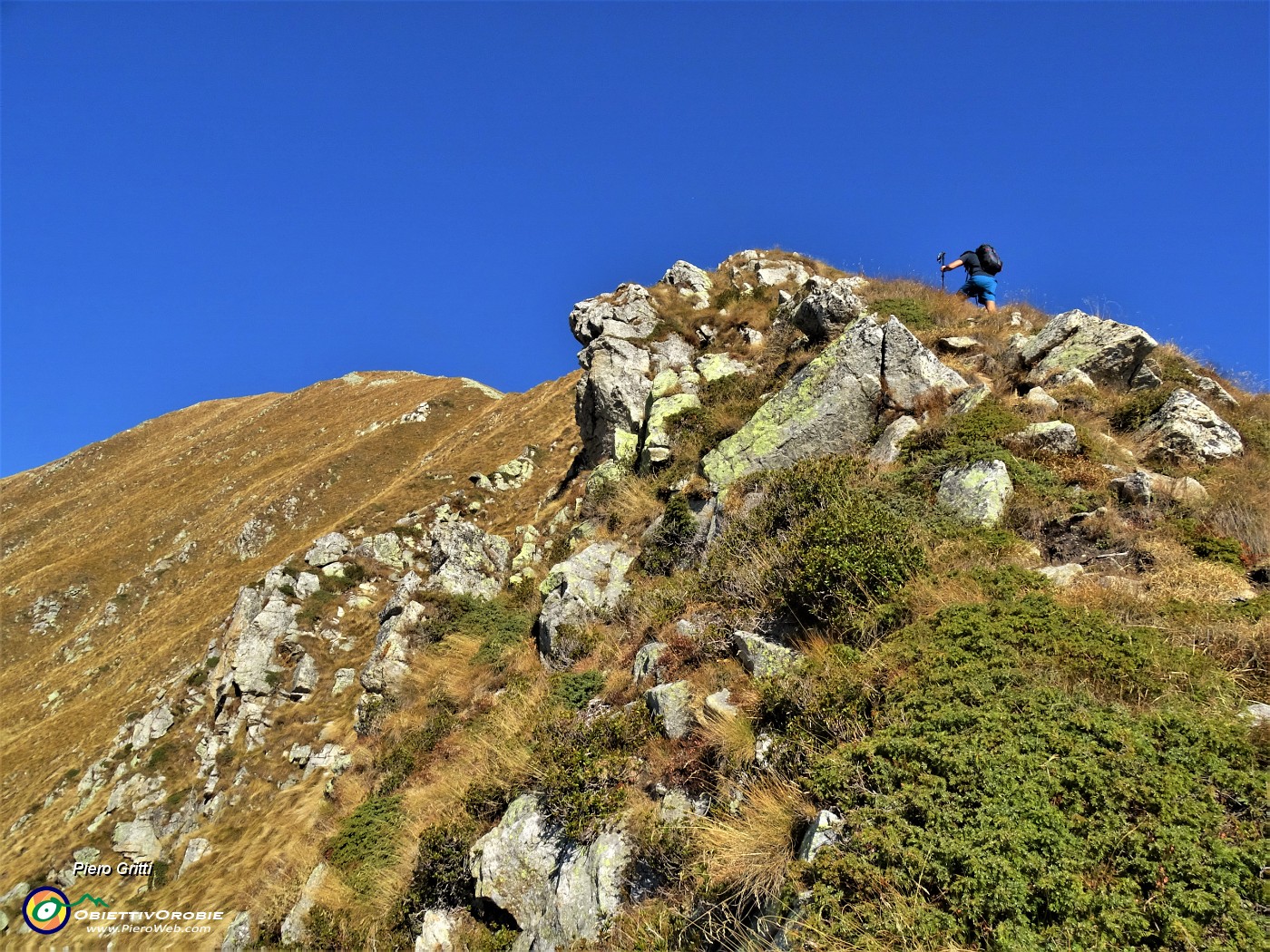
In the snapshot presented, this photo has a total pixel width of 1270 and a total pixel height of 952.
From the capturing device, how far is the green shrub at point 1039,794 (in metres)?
3.51

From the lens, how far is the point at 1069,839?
3875 millimetres

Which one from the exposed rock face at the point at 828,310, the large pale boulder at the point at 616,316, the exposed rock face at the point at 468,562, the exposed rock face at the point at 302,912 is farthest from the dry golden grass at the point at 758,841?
the large pale boulder at the point at 616,316

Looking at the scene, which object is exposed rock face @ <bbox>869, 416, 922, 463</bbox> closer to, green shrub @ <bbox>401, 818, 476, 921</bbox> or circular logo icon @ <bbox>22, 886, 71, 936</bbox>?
green shrub @ <bbox>401, 818, 476, 921</bbox>

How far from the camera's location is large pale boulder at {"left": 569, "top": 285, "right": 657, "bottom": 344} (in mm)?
22672

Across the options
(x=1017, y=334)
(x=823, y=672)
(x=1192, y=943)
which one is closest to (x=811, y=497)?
(x=823, y=672)

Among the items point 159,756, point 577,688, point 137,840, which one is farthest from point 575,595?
point 159,756

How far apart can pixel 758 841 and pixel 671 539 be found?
8223 millimetres

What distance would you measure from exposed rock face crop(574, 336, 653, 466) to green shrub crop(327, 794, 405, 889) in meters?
11.9

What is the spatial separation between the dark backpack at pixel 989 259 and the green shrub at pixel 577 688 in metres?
15.6

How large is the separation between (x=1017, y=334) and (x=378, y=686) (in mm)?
20464

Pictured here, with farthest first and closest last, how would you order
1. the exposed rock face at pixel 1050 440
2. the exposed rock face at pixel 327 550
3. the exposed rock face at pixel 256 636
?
the exposed rock face at pixel 327 550, the exposed rock face at pixel 256 636, the exposed rock face at pixel 1050 440

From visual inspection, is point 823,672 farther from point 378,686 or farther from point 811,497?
point 378,686

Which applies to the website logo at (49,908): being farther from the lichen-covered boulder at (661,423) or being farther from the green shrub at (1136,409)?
the green shrub at (1136,409)

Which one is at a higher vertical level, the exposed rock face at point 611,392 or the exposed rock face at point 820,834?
the exposed rock face at point 611,392
